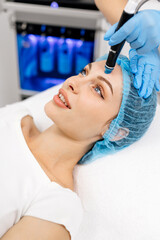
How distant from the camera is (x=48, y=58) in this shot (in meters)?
2.32

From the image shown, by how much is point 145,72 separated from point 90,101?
0.24 metres

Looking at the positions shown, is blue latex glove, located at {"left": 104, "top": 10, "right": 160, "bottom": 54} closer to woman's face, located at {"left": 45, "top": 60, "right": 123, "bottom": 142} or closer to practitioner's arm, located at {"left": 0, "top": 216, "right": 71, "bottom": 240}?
woman's face, located at {"left": 45, "top": 60, "right": 123, "bottom": 142}

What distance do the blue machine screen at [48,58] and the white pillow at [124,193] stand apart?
126 centimetres

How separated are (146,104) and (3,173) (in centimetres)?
63

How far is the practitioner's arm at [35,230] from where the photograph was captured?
34.8 inches

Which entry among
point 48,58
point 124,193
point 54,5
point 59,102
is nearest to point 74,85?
point 59,102

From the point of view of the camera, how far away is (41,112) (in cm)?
144

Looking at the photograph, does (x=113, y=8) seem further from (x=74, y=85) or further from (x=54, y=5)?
(x=54, y=5)

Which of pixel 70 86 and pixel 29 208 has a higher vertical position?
pixel 70 86

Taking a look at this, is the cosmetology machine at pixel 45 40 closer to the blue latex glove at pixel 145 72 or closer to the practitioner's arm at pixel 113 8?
the practitioner's arm at pixel 113 8

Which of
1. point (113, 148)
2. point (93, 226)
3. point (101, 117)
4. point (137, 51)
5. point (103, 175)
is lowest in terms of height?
point (93, 226)

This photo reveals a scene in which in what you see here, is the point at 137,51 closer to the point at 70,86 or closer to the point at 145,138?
the point at 70,86

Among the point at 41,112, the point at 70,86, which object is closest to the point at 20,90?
the point at 41,112

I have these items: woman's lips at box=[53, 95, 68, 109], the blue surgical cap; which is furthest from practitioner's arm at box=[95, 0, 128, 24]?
woman's lips at box=[53, 95, 68, 109]
